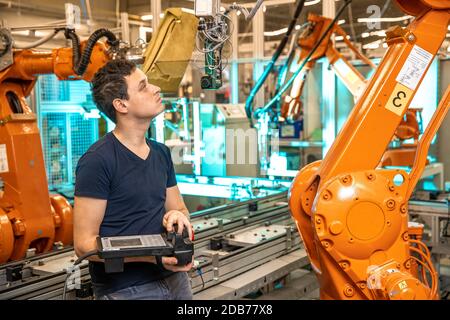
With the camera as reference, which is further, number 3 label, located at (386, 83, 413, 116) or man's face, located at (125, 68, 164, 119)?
number 3 label, located at (386, 83, 413, 116)

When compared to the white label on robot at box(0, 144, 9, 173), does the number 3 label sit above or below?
above

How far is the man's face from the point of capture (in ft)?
8.02

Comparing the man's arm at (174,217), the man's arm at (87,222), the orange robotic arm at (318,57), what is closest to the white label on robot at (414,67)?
the man's arm at (174,217)

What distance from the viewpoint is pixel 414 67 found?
3.03 m

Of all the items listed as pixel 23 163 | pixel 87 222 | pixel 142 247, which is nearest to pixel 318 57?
pixel 23 163

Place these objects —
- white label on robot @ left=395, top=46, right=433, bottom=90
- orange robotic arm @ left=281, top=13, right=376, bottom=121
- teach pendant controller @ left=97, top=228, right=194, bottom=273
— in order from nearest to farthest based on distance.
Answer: teach pendant controller @ left=97, top=228, right=194, bottom=273 < white label on robot @ left=395, top=46, right=433, bottom=90 < orange robotic arm @ left=281, top=13, right=376, bottom=121

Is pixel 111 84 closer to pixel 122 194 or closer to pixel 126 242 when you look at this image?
pixel 122 194

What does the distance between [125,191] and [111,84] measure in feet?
1.48

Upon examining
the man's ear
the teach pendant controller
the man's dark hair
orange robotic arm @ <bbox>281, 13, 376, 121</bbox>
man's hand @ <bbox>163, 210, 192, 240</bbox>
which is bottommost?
the teach pendant controller

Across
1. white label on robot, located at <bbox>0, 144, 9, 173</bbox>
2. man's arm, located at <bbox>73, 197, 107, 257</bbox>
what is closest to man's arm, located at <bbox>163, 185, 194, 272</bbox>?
man's arm, located at <bbox>73, 197, 107, 257</bbox>

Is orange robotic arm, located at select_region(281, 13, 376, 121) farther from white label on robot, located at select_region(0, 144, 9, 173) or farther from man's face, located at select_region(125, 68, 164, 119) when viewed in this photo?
man's face, located at select_region(125, 68, 164, 119)

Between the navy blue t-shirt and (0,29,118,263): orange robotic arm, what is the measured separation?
2.32 metres
